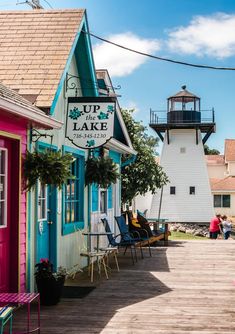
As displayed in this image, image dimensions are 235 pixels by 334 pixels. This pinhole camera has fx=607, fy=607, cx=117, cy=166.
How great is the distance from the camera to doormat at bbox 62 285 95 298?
9328 mm

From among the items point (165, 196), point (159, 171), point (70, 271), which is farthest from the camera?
point (165, 196)

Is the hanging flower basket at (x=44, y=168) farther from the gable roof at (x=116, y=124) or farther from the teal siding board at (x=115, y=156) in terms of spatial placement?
the teal siding board at (x=115, y=156)

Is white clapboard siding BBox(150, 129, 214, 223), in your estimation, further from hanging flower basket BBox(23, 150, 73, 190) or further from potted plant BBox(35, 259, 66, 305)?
hanging flower basket BBox(23, 150, 73, 190)

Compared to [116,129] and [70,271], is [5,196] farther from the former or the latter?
[116,129]

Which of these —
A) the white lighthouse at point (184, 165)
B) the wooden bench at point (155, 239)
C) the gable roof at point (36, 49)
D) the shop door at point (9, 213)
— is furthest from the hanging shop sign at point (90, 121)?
the white lighthouse at point (184, 165)

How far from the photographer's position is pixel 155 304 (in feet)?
28.3

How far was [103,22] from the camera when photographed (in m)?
11.9

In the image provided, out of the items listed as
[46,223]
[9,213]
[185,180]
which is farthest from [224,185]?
[9,213]

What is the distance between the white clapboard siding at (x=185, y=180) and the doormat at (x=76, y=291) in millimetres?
28108

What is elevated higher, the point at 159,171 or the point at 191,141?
the point at 191,141

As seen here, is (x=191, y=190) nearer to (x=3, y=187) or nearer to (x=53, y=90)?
(x=53, y=90)

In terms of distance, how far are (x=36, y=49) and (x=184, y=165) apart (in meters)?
28.3

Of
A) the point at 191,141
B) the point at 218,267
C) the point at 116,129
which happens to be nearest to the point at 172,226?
the point at 191,141

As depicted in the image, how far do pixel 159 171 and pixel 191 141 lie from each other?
53.1 ft
